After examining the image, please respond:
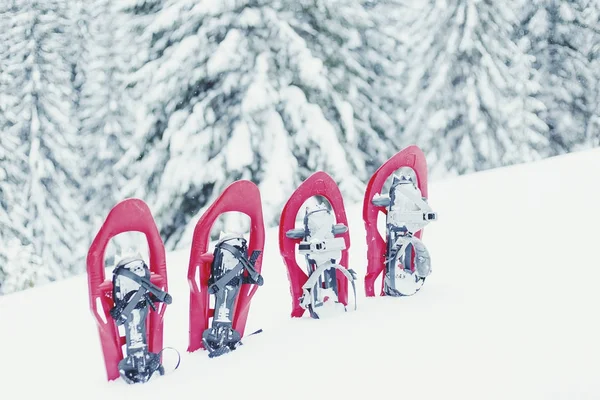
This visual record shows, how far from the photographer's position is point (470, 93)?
521 inches

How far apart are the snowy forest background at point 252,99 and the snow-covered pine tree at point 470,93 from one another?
4 centimetres

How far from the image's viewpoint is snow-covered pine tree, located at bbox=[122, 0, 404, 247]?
27.3 ft

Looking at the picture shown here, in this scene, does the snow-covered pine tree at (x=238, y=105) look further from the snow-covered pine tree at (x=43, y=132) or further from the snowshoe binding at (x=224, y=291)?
the snow-covered pine tree at (x=43, y=132)

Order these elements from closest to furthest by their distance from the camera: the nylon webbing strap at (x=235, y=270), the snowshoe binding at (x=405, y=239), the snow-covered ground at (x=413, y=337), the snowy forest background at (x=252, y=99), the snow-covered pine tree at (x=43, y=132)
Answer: the snow-covered ground at (x=413, y=337), the nylon webbing strap at (x=235, y=270), the snowshoe binding at (x=405, y=239), the snowy forest background at (x=252, y=99), the snow-covered pine tree at (x=43, y=132)

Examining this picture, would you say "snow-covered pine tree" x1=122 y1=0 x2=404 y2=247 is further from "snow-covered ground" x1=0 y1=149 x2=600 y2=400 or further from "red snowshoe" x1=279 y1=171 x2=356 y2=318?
"red snowshoe" x1=279 y1=171 x2=356 y2=318

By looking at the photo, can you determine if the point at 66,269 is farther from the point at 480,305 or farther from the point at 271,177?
the point at 480,305

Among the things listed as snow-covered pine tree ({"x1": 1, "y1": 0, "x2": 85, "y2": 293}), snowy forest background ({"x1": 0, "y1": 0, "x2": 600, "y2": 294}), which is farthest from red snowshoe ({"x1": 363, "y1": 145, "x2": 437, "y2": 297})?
snow-covered pine tree ({"x1": 1, "y1": 0, "x2": 85, "y2": 293})

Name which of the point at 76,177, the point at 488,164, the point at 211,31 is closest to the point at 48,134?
the point at 76,177

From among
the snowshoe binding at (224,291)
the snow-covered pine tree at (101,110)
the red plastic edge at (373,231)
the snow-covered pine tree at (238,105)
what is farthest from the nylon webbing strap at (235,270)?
the snow-covered pine tree at (101,110)

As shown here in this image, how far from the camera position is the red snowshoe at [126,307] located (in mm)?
2379

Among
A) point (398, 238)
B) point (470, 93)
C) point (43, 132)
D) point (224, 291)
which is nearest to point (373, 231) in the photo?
point (398, 238)

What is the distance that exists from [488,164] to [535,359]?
38.7ft

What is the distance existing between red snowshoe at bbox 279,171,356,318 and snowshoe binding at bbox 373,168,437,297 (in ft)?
0.94

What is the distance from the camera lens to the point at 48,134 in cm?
1541
